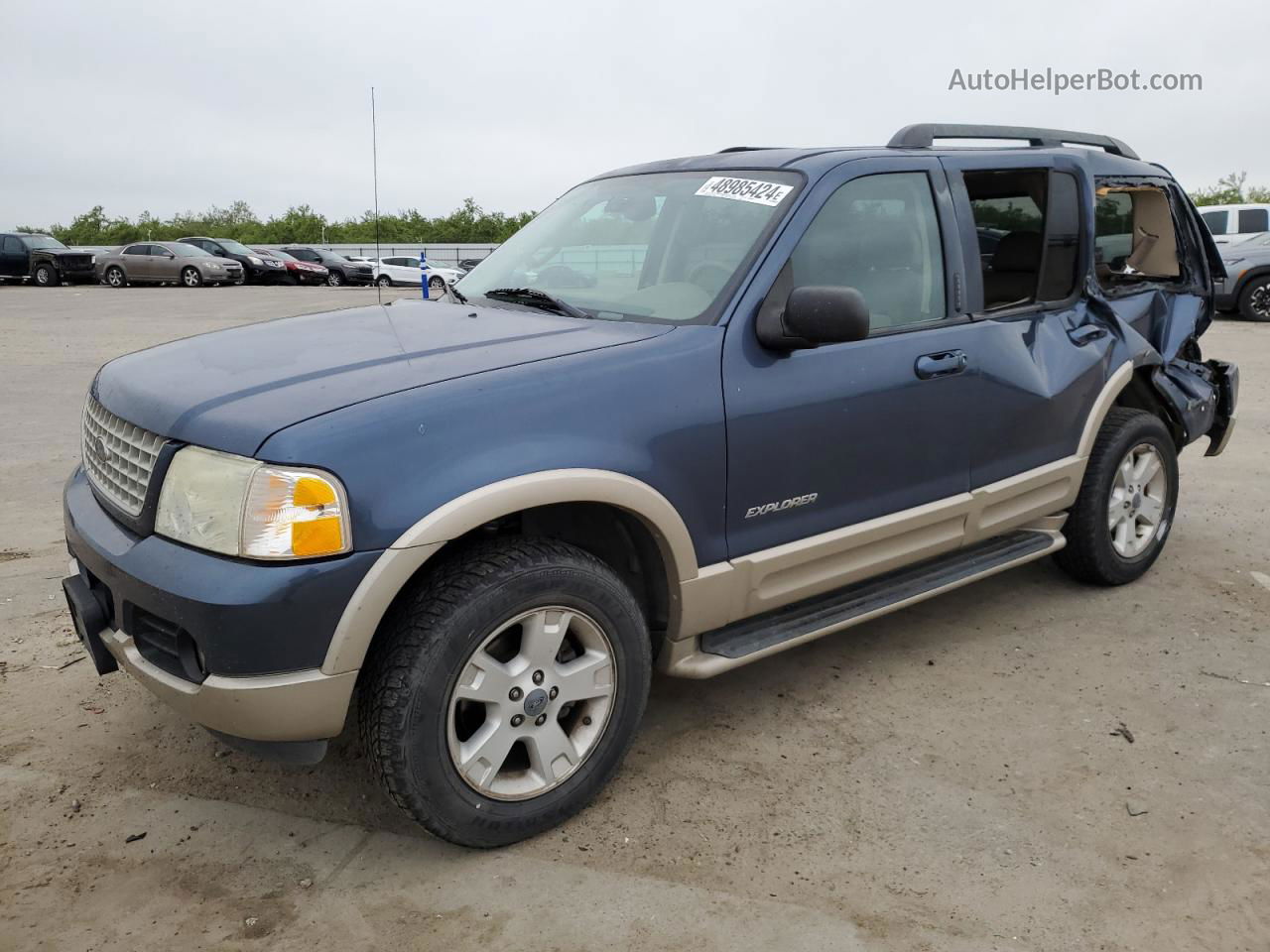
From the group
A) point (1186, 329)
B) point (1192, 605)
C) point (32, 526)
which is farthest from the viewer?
point (32, 526)

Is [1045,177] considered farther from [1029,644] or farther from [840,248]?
[1029,644]

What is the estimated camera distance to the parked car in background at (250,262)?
3111 cm

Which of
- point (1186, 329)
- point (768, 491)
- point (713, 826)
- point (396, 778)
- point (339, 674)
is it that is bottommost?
point (713, 826)

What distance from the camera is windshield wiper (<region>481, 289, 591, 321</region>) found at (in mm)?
3391

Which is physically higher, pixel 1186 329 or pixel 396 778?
pixel 1186 329

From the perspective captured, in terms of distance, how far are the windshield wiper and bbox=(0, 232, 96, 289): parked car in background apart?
97.2 feet

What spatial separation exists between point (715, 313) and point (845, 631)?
1685mm

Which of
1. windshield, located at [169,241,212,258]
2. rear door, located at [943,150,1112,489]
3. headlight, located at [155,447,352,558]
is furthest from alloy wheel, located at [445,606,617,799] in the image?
windshield, located at [169,241,212,258]

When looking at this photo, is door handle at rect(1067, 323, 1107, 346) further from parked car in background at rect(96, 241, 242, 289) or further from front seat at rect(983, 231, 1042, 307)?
parked car in background at rect(96, 241, 242, 289)

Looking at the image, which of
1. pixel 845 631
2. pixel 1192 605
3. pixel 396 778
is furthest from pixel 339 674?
pixel 1192 605

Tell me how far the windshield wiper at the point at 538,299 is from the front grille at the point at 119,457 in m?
1.30

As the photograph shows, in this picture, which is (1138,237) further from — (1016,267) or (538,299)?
(538,299)

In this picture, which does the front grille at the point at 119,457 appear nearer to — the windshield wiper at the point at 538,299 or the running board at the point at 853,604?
the windshield wiper at the point at 538,299

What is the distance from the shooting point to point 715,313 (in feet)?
10.2
